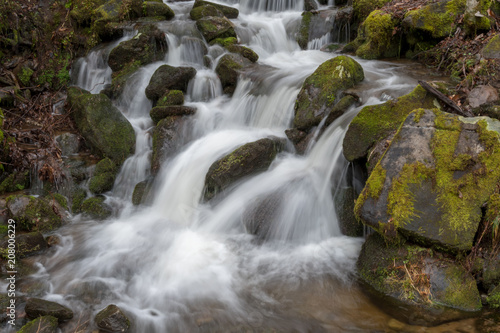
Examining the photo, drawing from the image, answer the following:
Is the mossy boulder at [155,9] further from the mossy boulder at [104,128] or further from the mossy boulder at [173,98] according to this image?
the mossy boulder at [104,128]

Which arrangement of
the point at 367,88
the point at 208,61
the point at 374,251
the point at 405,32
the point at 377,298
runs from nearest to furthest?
the point at 377,298, the point at 374,251, the point at 367,88, the point at 405,32, the point at 208,61

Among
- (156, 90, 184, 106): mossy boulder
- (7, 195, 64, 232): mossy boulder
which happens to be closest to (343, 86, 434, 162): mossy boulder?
(156, 90, 184, 106): mossy boulder

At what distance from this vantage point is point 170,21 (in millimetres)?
12242

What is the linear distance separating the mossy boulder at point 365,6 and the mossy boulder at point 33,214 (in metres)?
9.40

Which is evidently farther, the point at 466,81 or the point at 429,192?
the point at 466,81

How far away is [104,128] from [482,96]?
699 centimetres

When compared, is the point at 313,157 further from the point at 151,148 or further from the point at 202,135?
the point at 151,148

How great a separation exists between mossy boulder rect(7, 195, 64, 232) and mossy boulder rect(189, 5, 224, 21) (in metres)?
7.97

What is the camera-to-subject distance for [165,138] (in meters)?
7.81

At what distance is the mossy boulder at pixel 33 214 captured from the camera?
6016mm

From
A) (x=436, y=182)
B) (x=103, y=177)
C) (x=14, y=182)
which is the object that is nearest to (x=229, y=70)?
(x=103, y=177)

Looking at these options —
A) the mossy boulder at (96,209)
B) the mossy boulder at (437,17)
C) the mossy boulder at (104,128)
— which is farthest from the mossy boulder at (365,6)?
the mossy boulder at (96,209)

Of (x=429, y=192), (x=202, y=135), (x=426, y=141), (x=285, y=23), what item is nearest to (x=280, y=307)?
(x=429, y=192)

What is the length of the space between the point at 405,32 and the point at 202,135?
5645 mm
